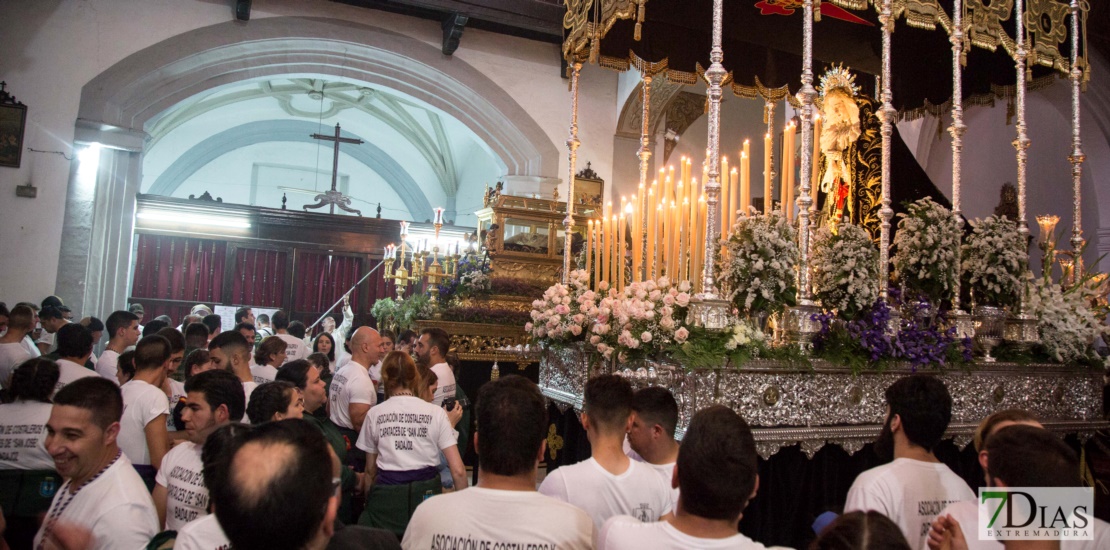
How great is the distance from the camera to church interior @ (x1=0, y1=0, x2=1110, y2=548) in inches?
165

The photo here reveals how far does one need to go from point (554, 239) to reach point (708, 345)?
270 inches

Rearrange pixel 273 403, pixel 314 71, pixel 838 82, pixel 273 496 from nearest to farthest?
1. pixel 273 496
2. pixel 273 403
3. pixel 838 82
4. pixel 314 71

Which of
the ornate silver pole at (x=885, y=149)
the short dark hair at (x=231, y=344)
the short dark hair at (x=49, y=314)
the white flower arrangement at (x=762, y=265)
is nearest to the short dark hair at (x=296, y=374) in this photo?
the short dark hair at (x=231, y=344)

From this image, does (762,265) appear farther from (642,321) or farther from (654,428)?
(654,428)

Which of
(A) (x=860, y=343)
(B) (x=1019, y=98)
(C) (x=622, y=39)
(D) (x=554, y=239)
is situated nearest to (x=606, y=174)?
(D) (x=554, y=239)

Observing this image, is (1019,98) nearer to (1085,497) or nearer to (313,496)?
(1085,497)

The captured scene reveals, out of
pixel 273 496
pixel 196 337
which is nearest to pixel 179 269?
pixel 196 337

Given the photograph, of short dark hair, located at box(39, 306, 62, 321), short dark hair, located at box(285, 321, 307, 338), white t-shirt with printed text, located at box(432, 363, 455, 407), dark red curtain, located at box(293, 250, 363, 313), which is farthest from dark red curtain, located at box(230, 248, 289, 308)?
white t-shirt with printed text, located at box(432, 363, 455, 407)

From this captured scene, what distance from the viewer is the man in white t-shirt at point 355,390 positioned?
15.4 feet

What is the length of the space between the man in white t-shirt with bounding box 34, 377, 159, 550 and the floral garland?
14.1ft

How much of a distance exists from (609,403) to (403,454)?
139 cm

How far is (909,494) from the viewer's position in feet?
8.60

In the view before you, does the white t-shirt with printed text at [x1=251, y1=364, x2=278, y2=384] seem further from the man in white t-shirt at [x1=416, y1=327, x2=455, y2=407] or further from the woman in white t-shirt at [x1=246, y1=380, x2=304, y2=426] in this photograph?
the woman in white t-shirt at [x1=246, y1=380, x2=304, y2=426]

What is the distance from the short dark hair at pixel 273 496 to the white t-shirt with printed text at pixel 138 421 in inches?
93.5
